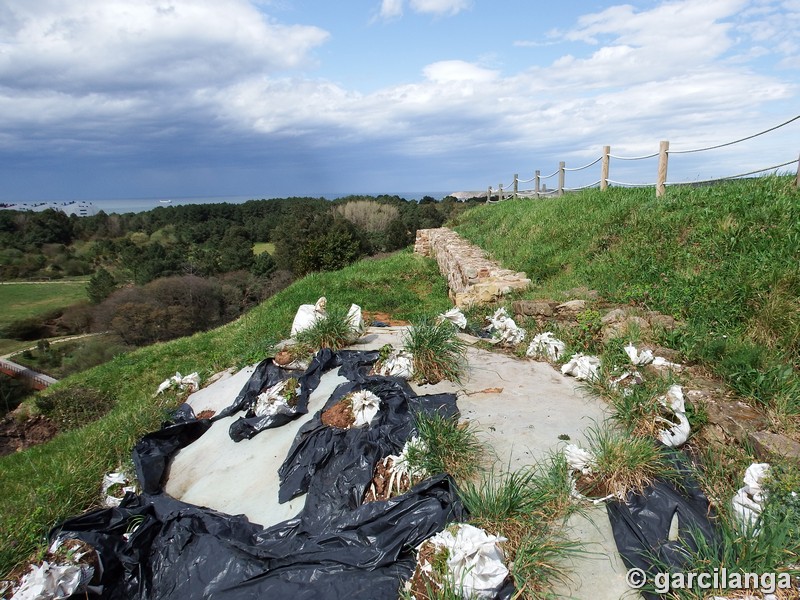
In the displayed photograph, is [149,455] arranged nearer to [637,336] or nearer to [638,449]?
[638,449]

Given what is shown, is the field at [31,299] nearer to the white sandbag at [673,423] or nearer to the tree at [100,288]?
the tree at [100,288]

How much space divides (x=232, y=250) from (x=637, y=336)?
41169mm

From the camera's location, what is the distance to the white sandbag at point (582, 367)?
4.02 m

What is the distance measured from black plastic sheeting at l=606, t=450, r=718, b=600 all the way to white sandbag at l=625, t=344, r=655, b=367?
3.61ft

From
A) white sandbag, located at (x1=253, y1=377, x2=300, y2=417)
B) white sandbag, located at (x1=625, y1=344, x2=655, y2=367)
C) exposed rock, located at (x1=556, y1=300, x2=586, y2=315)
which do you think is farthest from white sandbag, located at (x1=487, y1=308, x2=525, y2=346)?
white sandbag, located at (x1=253, y1=377, x2=300, y2=417)

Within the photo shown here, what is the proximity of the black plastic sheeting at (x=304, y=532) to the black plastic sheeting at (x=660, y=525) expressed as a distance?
0.88 m

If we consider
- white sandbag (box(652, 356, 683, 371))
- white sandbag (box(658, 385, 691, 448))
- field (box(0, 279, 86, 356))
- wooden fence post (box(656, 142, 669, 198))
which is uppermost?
wooden fence post (box(656, 142, 669, 198))

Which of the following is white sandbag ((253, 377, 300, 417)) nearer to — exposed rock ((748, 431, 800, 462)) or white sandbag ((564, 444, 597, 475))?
white sandbag ((564, 444, 597, 475))

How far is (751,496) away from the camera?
2.47 metres

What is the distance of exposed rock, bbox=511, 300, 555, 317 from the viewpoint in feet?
17.3

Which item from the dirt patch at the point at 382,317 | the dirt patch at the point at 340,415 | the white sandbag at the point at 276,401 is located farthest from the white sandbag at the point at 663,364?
the dirt patch at the point at 382,317

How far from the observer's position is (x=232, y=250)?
41.4 metres

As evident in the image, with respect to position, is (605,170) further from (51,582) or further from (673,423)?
(51,582)

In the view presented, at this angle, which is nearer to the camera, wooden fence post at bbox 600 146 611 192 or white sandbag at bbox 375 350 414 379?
white sandbag at bbox 375 350 414 379
